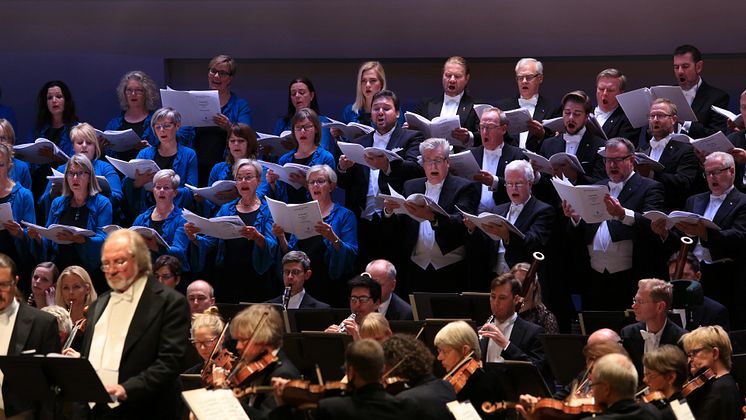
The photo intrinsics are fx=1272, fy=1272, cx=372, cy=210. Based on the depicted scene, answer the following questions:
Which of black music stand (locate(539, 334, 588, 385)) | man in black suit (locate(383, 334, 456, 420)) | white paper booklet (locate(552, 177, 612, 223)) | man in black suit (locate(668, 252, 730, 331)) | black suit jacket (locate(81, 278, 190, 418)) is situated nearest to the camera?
black suit jacket (locate(81, 278, 190, 418))

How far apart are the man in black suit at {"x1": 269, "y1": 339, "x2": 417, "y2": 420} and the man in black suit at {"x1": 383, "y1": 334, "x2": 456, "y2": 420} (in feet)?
0.72

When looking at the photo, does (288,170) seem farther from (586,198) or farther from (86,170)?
(586,198)

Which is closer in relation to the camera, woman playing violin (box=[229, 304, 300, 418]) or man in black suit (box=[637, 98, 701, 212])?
woman playing violin (box=[229, 304, 300, 418])

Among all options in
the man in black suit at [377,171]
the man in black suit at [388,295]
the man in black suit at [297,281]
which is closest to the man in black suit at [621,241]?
the man in black suit at [388,295]

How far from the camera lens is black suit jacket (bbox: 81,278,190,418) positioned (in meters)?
4.59

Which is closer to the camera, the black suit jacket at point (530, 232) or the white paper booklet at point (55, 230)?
the black suit jacket at point (530, 232)

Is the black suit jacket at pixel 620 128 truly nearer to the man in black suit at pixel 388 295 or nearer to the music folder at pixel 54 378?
the man in black suit at pixel 388 295

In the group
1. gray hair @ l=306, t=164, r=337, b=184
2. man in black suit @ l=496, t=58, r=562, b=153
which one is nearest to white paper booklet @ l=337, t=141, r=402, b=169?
gray hair @ l=306, t=164, r=337, b=184

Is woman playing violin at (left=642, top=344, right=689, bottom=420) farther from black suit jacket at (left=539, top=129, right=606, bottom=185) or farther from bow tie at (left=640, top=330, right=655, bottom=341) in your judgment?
black suit jacket at (left=539, top=129, right=606, bottom=185)

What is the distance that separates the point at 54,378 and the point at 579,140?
14.2 ft

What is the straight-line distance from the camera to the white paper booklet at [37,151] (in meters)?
8.63

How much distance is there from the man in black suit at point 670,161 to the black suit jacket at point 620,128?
30 centimetres

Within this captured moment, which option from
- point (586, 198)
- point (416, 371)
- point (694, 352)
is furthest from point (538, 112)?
point (416, 371)

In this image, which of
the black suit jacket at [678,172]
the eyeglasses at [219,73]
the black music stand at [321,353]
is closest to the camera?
the black music stand at [321,353]
